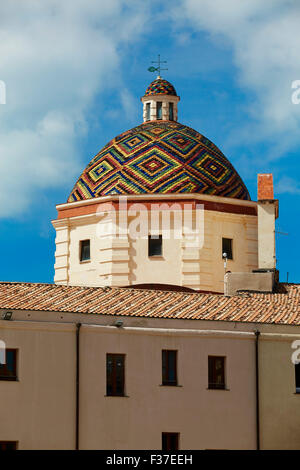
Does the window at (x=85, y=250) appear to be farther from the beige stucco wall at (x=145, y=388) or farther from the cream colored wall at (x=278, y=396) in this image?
the cream colored wall at (x=278, y=396)

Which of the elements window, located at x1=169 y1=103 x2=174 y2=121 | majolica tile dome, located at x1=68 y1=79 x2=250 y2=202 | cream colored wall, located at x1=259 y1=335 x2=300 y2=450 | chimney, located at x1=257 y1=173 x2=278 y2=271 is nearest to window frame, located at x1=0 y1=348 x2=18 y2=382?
cream colored wall, located at x1=259 y1=335 x2=300 y2=450

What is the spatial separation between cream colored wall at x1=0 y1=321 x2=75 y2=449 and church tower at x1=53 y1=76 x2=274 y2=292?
1074 centimetres

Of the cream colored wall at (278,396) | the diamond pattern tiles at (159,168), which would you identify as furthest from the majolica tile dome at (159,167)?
the cream colored wall at (278,396)

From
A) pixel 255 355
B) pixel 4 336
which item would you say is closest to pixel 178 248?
pixel 255 355

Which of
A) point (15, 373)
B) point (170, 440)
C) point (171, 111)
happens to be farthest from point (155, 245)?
point (15, 373)

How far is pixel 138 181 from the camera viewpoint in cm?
4609

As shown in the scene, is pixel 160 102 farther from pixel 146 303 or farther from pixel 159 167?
pixel 146 303

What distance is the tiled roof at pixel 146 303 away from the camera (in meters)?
35.8

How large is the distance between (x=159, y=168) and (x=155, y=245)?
230 cm

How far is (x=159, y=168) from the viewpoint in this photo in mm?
46250

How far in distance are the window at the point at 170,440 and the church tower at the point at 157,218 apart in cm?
1013

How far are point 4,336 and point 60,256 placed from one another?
43.6 feet
